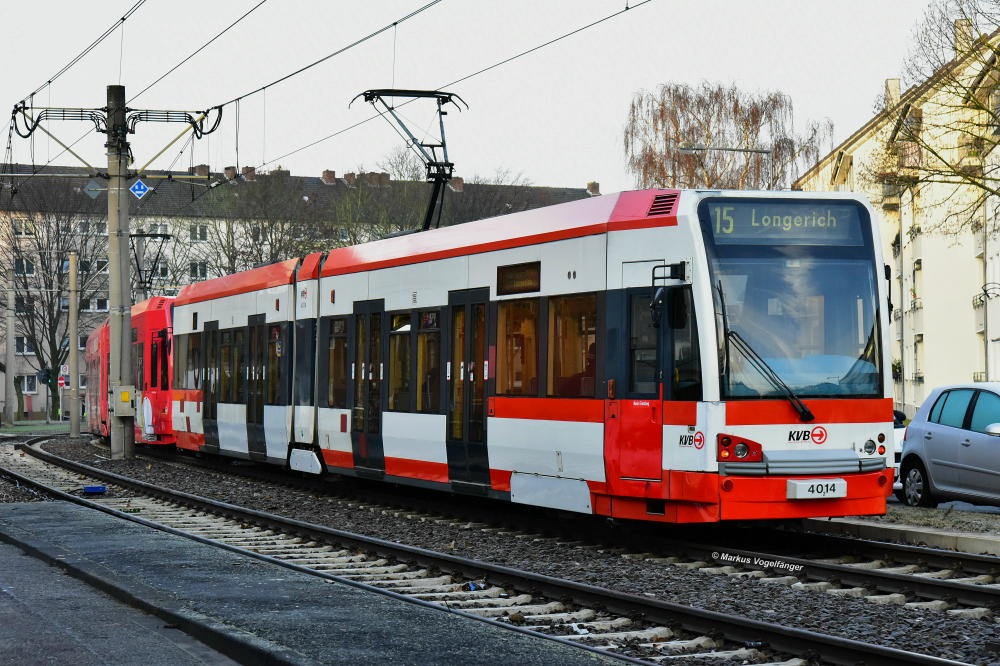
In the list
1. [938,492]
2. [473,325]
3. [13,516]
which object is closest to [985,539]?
[938,492]

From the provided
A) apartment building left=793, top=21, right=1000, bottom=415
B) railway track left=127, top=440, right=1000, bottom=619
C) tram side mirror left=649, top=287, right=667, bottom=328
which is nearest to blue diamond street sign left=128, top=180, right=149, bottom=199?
apartment building left=793, top=21, right=1000, bottom=415

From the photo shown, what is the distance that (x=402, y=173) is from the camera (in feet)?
194

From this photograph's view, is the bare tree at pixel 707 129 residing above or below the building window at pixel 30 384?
above

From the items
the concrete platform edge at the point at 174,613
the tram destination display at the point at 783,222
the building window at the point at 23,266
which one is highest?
the building window at the point at 23,266

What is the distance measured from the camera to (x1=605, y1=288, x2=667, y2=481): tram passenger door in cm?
1267

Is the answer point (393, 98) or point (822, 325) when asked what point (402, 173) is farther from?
point (822, 325)

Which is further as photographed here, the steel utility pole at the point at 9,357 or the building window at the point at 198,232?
the building window at the point at 198,232

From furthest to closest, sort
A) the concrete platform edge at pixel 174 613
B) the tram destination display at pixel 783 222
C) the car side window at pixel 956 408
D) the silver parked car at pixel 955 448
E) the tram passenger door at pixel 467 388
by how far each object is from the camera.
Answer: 1. the car side window at pixel 956 408
2. the silver parked car at pixel 955 448
3. the tram passenger door at pixel 467 388
4. the tram destination display at pixel 783 222
5. the concrete platform edge at pixel 174 613

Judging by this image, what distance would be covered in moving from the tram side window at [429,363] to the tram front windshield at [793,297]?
14.8 ft

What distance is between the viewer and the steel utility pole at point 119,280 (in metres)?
29.1

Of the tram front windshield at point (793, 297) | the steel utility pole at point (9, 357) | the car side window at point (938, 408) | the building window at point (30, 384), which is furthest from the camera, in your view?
the building window at point (30, 384)

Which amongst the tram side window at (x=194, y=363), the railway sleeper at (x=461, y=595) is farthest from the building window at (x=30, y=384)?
the railway sleeper at (x=461, y=595)

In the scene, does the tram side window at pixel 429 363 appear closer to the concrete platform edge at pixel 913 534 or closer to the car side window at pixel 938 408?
the concrete platform edge at pixel 913 534

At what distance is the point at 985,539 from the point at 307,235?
47580mm
